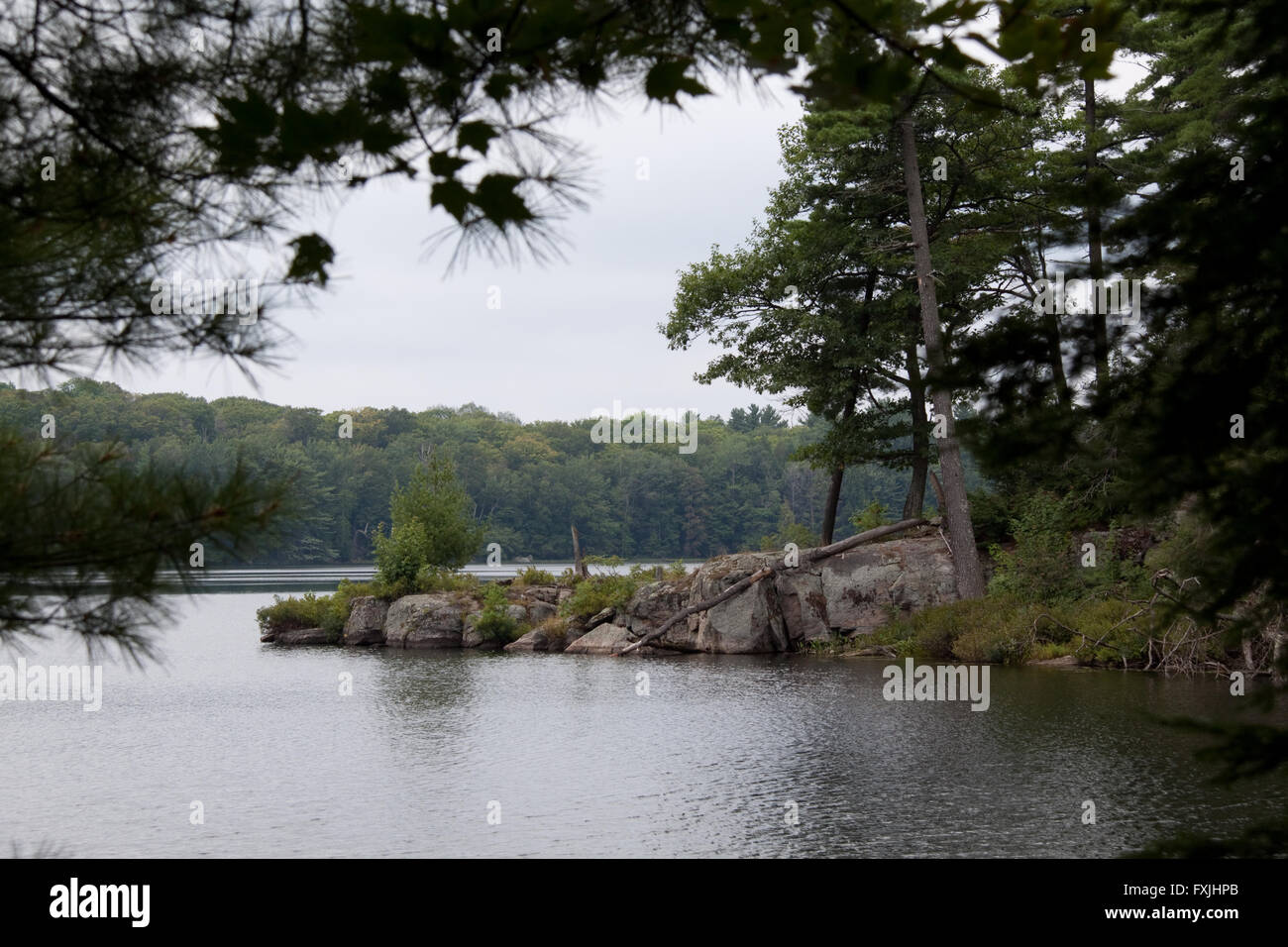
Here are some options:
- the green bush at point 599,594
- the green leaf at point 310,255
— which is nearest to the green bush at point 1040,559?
the green bush at point 599,594

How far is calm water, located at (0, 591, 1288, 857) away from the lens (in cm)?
920

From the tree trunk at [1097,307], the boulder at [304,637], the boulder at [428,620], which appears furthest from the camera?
the boulder at [304,637]

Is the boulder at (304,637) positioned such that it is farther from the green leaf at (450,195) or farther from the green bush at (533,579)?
the green leaf at (450,195)

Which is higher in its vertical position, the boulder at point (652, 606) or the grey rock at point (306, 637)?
the boulder at point (652, 606)

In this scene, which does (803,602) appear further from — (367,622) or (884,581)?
(367,622)

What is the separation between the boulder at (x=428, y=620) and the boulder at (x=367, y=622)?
30cm

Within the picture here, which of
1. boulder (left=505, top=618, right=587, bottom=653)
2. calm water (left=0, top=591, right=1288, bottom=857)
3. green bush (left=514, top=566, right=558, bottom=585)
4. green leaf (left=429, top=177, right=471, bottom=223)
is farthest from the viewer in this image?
green bush (left=514, top=566, right=558, bottom=585)

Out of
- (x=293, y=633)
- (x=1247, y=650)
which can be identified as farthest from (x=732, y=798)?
(x=293, y=633)

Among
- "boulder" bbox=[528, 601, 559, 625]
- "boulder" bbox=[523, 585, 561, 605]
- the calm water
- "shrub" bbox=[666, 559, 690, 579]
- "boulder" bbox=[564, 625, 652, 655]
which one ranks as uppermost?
"shrub" bbox=[666, 559, 690, 579]

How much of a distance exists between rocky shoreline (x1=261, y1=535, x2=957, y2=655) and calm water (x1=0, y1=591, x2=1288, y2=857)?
367 cm

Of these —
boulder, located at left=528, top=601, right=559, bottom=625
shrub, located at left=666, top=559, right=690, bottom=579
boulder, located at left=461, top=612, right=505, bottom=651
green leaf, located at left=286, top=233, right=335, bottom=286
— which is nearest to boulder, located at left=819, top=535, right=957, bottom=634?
shrub, located at left=666, top=559, right=690, bottom=579

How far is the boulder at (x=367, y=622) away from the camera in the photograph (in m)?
28.0

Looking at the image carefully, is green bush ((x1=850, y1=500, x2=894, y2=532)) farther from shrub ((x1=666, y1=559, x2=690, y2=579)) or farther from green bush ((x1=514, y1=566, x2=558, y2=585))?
green bush ((x1=514, y1=566, x2=558, y2=585))

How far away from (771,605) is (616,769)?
12.2 meters
